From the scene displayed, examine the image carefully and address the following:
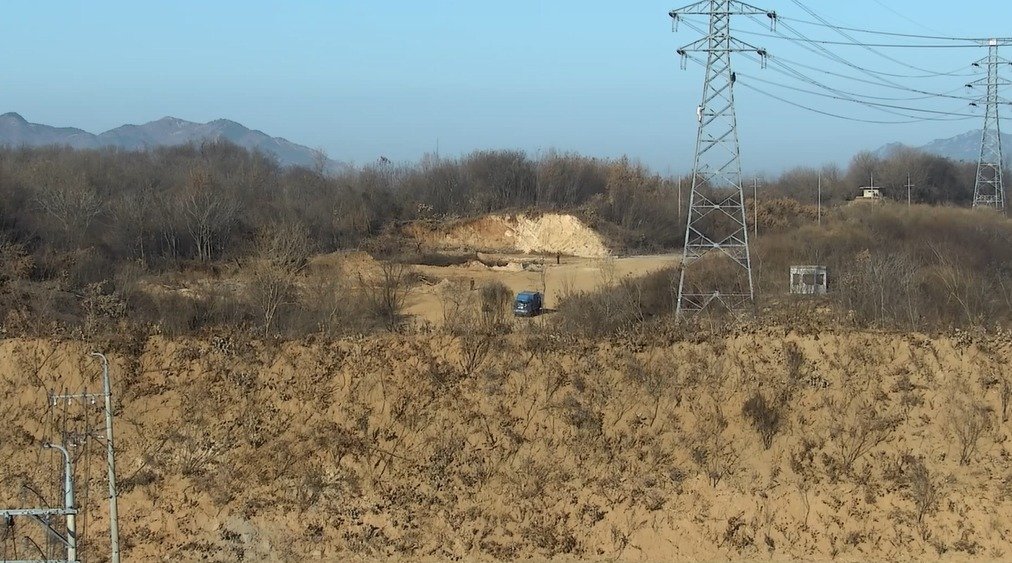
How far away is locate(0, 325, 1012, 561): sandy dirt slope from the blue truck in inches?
560

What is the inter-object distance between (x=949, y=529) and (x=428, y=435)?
7224 mm

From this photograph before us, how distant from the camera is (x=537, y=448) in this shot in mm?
12562

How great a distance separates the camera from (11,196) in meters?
43.0

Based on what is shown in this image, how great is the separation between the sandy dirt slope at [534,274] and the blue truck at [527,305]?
9.98 ft

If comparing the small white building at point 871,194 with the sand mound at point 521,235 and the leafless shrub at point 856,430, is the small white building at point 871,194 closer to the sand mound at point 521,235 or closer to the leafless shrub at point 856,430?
the sand mound at point 521,235

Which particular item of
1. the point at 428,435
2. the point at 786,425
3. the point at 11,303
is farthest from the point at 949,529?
the point at 11,303

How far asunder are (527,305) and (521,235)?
29808 millimetres

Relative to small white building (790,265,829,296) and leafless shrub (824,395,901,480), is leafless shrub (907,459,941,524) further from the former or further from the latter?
small white building (790,265,829,296)

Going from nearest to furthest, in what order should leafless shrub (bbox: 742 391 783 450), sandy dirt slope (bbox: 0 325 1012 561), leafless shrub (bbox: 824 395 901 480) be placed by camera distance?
sandy dirt slope (bbox: 0 325 1012 561) → leafless shrub (bbox: 824 395 901 480) → leafless shrub (bbox: 742 391 783 450)

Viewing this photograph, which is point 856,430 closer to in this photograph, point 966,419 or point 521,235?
point 966,419

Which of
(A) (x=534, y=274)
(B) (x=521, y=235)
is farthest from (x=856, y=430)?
(B) (x=521, y=235)

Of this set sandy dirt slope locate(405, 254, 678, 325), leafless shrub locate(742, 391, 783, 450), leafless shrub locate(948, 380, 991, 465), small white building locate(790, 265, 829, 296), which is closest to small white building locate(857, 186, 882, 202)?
sandy dirt slope locate(405, 254, 678, 325)

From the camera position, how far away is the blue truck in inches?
1142

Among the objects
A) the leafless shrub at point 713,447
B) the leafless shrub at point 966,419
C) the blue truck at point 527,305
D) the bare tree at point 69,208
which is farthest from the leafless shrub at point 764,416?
the bare tree at point 69,208
